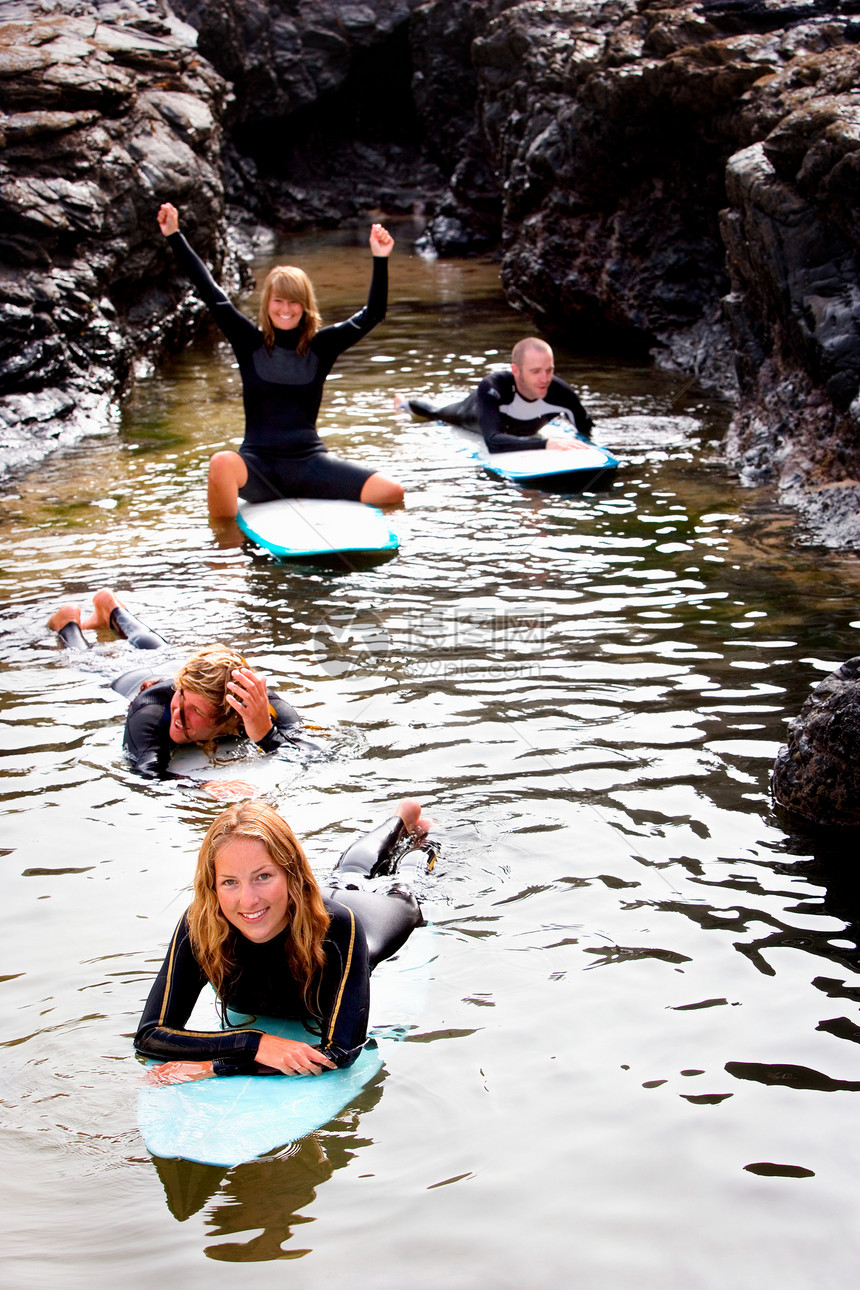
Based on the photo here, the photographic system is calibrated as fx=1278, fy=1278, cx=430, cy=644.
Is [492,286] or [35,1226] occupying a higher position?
[492,286]

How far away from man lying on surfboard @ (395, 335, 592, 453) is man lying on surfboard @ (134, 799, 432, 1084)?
680cm

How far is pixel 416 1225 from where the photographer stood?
2.97 m

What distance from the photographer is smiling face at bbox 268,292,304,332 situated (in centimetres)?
849

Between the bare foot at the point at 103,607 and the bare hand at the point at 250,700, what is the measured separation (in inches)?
73.5

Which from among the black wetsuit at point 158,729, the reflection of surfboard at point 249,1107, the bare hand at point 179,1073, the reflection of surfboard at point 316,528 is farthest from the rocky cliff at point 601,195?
the bare hand at point 179,1073

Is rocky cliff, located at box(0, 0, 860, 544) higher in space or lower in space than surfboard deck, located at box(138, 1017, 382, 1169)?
higher

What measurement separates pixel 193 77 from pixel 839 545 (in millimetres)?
12667

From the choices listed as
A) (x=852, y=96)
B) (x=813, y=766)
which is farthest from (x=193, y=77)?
(x=813, y=766)

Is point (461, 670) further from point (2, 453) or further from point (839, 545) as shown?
point (2, 453)

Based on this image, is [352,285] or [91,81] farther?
[352,285]

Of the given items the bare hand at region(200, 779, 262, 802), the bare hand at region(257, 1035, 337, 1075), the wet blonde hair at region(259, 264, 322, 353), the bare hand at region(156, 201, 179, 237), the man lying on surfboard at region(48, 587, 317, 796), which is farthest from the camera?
the wet blonde hair at region(259, 264, 322, 353)

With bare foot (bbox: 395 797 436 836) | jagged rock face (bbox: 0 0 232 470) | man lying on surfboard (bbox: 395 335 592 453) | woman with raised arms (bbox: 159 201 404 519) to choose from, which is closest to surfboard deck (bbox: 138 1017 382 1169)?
bare foot (bbox: 395 797 436 836)

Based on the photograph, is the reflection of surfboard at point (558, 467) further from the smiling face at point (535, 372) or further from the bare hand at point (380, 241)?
the bare hand at point (380, 241)

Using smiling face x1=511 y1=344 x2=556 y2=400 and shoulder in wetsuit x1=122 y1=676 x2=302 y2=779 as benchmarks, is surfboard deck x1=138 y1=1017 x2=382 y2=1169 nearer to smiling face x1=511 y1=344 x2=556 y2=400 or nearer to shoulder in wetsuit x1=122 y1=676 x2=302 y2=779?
shoulder in wetsuit x1=122 y1=676 x2=302 y2=779
